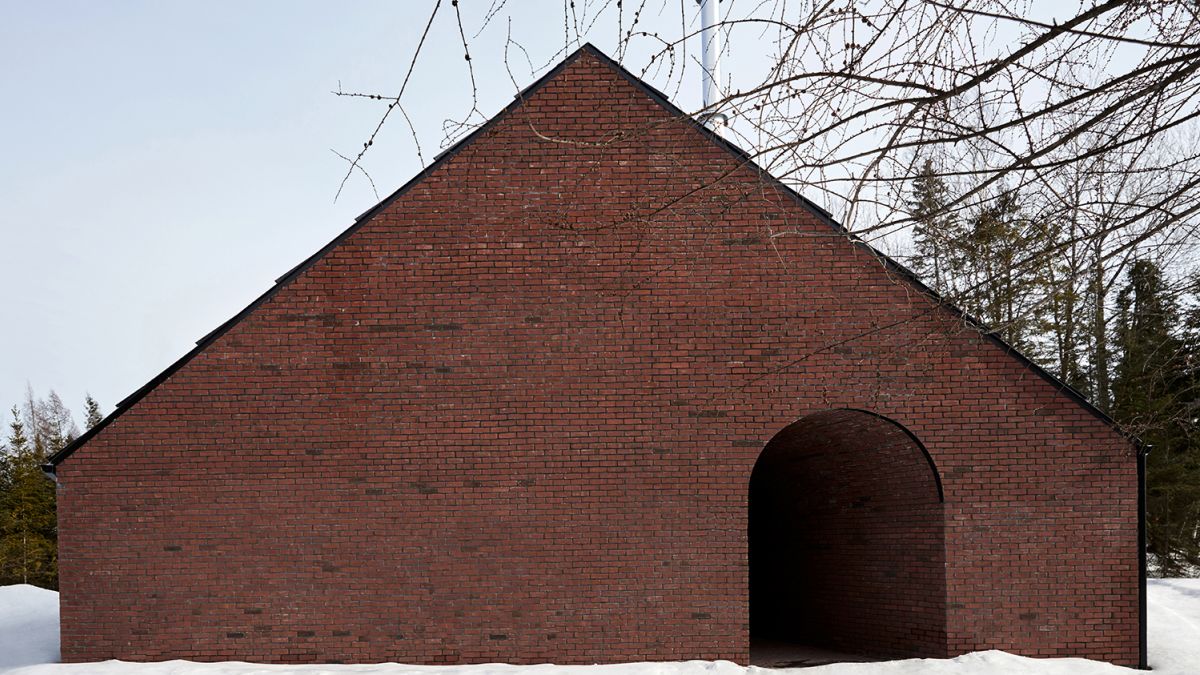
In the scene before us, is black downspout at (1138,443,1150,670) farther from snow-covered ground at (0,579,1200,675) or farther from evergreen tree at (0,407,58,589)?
evergreen tree at (0,407,58,589)

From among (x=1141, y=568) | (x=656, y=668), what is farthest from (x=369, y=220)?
(x=1141, y=568)

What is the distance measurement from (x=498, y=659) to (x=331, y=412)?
9.57ft

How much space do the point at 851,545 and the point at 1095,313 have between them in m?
4.78

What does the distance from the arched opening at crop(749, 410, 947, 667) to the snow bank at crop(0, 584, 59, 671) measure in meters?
7.78

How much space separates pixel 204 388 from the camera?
8.86m

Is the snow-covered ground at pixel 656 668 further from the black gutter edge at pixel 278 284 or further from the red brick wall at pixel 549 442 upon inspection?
the black gutter edge at pixel 278 284

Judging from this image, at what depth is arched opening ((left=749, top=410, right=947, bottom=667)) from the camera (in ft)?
29.9

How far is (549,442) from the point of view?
28.9 feet

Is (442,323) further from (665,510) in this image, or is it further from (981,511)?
(981,511)

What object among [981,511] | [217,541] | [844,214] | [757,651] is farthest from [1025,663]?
[217,541]

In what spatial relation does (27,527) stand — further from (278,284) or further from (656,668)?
(656,668)

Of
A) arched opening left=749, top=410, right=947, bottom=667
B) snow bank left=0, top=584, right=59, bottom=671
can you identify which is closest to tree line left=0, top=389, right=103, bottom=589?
snow bank left=0, top=584, right=59, bottom=671

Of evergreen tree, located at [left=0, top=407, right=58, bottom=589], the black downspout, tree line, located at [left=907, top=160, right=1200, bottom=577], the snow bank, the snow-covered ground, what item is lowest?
evergreen tree, located at [left=0, top=407, right=58, bottom=589]

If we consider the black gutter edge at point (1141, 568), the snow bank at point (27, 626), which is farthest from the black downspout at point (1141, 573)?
the snow bank at point (27, 626)
